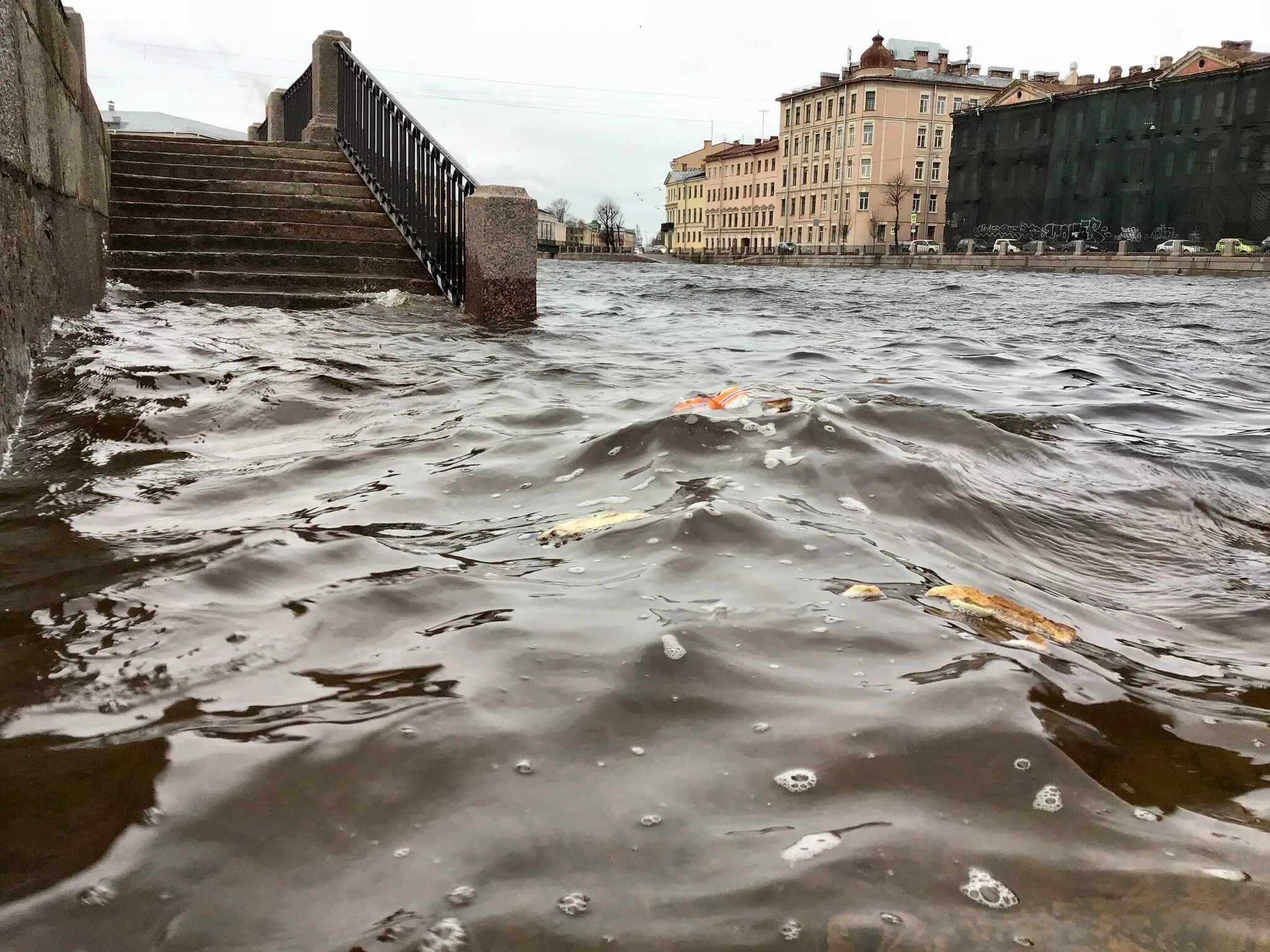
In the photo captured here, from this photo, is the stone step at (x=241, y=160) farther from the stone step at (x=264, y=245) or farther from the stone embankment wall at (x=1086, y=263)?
the stone embankment wall at (x=1086, y=263)

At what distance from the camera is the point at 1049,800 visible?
1414 mm

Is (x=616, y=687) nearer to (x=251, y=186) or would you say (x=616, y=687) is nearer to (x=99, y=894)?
(x=99, y=894)

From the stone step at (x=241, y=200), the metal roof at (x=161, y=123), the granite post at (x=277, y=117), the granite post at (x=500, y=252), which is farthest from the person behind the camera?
the metal roof at (x=161, y=123)

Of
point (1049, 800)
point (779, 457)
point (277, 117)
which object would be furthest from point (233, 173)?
point (1049, 800)

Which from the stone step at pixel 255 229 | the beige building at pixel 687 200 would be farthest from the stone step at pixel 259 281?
the beige building at pixel 687 200

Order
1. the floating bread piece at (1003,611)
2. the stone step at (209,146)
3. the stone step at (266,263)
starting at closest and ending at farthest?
the floating bread piece at (1003,611)
the stone step at (266,263)
the stone step at (209,146)

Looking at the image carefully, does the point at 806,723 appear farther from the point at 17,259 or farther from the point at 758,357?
the point at 758,357

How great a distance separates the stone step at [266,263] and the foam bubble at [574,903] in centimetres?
935

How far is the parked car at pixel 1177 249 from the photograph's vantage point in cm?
3516

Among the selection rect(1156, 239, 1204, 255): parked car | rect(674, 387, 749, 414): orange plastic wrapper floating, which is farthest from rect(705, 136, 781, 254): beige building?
rect(674, 387, 749, 414): orange plastic wrapper floating

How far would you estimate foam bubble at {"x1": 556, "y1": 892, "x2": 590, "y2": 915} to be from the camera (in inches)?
45.6

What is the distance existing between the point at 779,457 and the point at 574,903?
248 centimetres

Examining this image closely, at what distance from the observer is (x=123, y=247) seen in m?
9.34

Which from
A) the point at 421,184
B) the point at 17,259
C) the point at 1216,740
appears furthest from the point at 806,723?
the point at 421,184
